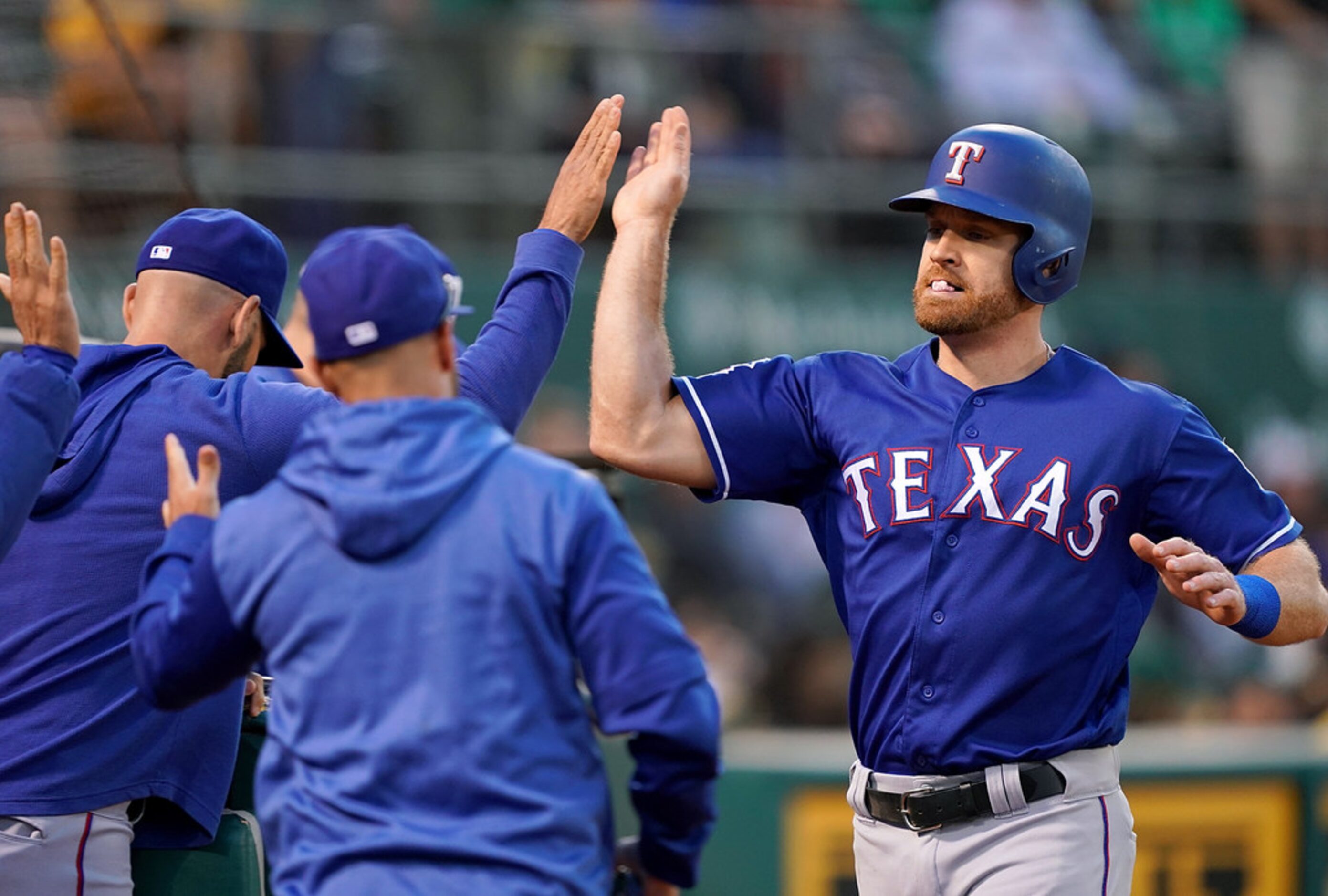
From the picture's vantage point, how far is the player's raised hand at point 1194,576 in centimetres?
336

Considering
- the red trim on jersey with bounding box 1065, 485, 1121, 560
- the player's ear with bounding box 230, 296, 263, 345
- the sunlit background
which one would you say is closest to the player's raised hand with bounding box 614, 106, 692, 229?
the player's ear with bounding box 230, 296, 263, 345

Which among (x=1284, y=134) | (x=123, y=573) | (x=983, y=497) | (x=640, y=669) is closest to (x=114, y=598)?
(x=123, y=573)

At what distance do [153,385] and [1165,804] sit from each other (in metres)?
5.18

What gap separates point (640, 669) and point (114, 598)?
1.32 m

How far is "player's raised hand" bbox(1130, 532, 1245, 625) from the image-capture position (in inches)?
132

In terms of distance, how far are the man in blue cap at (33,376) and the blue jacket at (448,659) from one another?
1.89ft

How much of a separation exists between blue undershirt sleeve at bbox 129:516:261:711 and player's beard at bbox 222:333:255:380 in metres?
0.96

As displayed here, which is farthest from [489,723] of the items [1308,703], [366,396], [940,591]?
[1308,703]

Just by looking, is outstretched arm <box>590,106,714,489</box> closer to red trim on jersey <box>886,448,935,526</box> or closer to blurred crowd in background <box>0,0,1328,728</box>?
red trim on jersey <box>886,448,935,526</box>

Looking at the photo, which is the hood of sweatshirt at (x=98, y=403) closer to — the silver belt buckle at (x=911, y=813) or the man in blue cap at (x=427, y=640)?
the man in blue cap at (x=427, y=640)

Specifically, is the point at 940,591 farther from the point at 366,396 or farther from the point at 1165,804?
the point at 1165,804

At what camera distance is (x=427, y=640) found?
8.63 ft

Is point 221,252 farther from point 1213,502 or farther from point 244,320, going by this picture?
point 1213,502

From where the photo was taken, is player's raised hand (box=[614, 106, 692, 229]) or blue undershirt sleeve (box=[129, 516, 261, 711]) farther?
player's raised hand (box=[614, 106, 692, 229])
